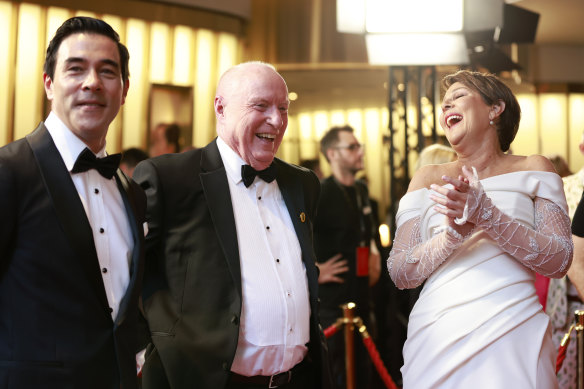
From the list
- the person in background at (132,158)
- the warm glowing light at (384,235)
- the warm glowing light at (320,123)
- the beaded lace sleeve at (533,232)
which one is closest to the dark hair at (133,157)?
the person in background at (132,158)

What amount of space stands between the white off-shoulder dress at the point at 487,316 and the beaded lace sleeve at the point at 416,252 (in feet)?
0.18

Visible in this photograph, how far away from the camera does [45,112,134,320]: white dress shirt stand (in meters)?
1.96

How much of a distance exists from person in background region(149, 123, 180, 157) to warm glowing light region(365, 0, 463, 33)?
301 cm

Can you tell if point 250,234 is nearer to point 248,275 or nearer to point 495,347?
point 248,275

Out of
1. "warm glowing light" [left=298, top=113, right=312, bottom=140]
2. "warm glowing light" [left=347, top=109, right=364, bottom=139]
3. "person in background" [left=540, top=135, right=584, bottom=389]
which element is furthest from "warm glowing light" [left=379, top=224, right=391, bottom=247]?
"warm glowing light" [left=347, top=109, right=364, bottom=139]

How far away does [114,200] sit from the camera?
207 centimetres

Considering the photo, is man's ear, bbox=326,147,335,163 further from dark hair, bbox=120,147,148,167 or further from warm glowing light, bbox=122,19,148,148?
warm glowing light, bbox=122,19,148,148

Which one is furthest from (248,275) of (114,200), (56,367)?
(56,367)

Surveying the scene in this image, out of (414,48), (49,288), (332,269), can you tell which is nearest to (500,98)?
(49,288)

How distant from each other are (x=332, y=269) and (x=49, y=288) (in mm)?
3325

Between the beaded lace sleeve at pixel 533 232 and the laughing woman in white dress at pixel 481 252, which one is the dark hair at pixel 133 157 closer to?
the laughing woman in white dress at pixel 481 252

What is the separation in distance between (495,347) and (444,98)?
0.87 m

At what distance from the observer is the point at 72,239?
1.84m

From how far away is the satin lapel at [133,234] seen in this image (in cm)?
197
